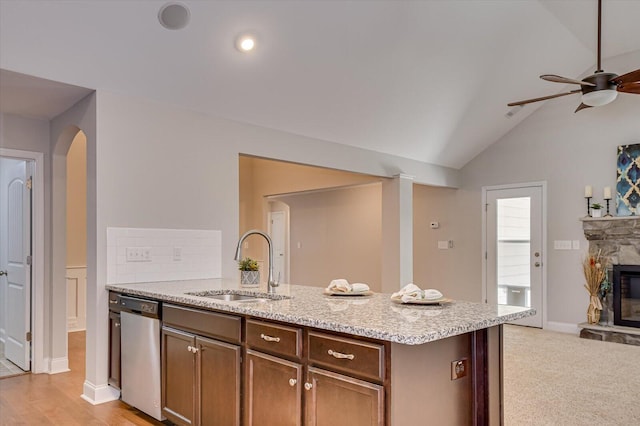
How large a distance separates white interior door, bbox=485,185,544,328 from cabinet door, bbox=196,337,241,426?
5498mm

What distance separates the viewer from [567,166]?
6559mm

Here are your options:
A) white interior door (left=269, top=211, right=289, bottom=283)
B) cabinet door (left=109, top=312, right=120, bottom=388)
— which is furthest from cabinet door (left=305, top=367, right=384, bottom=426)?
white interior door (left=269, top=211, right=289, bottom=283)

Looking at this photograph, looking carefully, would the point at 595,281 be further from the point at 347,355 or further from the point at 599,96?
the point at 347,355

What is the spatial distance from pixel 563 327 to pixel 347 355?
5.72 m

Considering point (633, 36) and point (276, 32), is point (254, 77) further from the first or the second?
point (633, 36)

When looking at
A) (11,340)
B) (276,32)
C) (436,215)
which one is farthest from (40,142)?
(436,215)

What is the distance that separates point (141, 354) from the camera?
3.11m

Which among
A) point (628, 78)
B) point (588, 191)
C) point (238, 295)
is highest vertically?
point (628, 78)

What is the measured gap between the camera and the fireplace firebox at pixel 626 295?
230 inches

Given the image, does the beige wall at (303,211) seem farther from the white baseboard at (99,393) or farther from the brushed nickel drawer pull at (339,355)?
the brushed nickel drawer pull at (339,355)

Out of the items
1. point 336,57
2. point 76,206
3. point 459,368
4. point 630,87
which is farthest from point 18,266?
point 630,87

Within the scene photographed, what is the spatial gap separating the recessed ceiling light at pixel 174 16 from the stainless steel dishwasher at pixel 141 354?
77.6 inches

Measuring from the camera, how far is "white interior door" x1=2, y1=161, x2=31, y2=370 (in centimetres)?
440

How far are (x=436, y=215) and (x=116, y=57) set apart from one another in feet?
19.2
